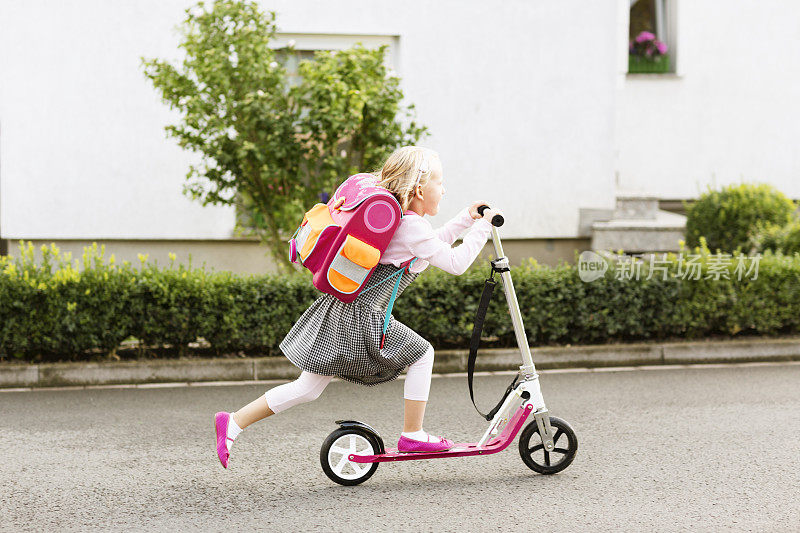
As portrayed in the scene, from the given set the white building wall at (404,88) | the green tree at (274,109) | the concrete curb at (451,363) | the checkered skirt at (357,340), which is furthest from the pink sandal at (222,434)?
the white building wall at (404,88)

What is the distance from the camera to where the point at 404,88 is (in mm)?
10812

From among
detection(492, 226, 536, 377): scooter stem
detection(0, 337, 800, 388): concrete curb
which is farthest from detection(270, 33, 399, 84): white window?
detection(492, 226, 536, 377): scooter stem

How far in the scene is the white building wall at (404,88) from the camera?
10406mm

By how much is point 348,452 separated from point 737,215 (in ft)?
24.9

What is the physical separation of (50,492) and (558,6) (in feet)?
28.3

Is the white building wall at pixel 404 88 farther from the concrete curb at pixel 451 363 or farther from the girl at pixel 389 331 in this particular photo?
the girl at pixel 389 331

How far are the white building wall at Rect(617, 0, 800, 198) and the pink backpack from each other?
29.9ft

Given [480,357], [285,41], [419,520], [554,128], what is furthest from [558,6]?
[419,520]

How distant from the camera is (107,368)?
732cm

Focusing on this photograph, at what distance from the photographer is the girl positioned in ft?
14.4

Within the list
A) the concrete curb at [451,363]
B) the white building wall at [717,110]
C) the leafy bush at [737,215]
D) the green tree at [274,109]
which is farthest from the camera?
the white building wall at [717,110]

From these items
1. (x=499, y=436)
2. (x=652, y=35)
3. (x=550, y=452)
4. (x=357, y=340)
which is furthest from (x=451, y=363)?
(x=652, y=35)

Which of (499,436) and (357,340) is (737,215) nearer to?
(499,436)

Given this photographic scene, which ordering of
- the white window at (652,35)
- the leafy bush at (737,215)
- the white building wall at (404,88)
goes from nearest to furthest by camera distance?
the white building wall at (404,88)
the leafy bush at (737,215)
the white window at (652,35)
